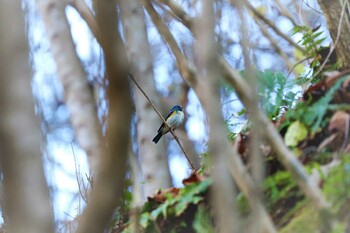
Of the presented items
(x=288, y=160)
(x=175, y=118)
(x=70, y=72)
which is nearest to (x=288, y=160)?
(x=288, y=160)

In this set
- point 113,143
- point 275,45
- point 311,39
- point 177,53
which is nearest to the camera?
point 113,143

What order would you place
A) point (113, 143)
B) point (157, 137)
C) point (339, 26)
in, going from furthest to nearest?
point (157, 137) → point (339, 26) → point (113, 143)

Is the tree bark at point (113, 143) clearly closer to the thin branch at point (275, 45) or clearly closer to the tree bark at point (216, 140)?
the tree bark at point (216, 140)

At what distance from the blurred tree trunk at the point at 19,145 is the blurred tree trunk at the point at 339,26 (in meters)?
1.94

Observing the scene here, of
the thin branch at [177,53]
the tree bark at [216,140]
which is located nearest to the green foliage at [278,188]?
the thin branch at [177,53]

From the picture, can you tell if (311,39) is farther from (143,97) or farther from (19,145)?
(143,97)

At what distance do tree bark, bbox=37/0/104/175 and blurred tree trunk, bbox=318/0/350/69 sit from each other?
1.81 metres

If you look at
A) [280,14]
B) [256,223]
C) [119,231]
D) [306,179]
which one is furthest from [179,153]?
[256,223]

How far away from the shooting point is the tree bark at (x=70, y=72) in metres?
4.58

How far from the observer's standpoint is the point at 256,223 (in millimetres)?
1350

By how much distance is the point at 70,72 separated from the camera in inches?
195

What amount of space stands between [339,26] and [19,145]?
207 centimetres

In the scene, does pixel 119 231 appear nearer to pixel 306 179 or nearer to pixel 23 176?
pixel 306 179

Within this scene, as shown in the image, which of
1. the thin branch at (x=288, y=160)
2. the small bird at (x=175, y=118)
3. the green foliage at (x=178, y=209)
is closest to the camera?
the thin branch at (x=288, y=160)
